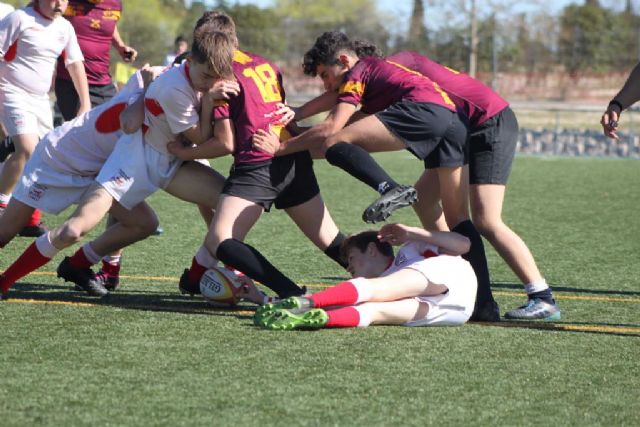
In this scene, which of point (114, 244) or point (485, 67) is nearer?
point (114, 244)

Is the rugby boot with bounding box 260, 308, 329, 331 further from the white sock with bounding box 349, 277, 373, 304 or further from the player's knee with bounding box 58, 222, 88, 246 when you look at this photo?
the player's knee with bounding box 58, 222, 88, 246

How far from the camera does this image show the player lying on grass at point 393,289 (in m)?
5.16

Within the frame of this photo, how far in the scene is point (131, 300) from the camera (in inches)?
240

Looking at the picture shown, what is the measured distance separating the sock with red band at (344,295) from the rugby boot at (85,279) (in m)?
1.55

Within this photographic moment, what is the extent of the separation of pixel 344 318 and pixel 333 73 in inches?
52.5

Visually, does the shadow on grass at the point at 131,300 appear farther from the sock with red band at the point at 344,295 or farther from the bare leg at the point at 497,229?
the bare leg at the point at 497,229

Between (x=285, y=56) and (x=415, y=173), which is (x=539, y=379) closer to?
(x=415, y=173)

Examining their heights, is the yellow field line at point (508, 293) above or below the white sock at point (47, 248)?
below

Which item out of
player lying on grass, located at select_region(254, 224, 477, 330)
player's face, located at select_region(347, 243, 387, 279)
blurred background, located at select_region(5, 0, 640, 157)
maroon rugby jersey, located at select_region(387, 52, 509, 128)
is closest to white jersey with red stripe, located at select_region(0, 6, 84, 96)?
maroon rugby jersey, located at select_region(387, 52, 509, 128)

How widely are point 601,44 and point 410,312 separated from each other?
1143 inches

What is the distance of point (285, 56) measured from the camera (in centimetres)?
3319

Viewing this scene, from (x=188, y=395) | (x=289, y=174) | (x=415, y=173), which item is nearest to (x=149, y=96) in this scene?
(x=289, y=174)

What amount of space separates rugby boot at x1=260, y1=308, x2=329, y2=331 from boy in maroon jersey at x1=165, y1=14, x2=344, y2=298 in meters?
0.42

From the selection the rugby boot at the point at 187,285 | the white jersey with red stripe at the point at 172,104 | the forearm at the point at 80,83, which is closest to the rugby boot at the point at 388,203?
the white jersey with red stripe at the point at 172,104
